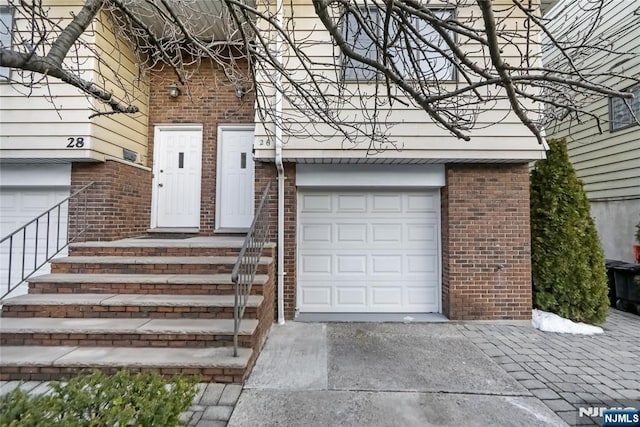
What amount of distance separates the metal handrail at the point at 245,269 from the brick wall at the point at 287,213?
0.35m

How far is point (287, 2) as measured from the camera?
525 cm

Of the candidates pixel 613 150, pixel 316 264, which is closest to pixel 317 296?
pixel 316 264

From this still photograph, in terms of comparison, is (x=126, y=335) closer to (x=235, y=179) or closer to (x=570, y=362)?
(x=235, y=179)

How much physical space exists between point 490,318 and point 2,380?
610 cm

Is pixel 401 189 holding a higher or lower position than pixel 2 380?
higher

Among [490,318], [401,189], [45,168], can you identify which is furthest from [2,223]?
[490,318]

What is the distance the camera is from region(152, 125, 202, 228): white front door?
6.18m

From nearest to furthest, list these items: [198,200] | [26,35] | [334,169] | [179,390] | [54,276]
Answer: [179,390]
[54,276]
[26,35]
[334,169]
[198,200]

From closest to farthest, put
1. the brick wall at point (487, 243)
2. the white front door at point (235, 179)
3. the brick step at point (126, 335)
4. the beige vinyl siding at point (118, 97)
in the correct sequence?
the brick step at point (126, 335), the beige vinyl siding at point (118, 97), the brick wall at point (487, 243), the white front door at point (235, 179)

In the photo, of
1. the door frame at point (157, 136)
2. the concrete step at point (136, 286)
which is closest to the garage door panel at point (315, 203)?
the concrete step at point (136, 286)

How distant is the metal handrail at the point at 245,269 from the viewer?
3248 millimetres

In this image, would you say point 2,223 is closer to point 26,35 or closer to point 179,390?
point 26,35

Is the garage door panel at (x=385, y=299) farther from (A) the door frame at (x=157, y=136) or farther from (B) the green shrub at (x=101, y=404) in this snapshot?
(A) the door frame at (x=157, y=136)

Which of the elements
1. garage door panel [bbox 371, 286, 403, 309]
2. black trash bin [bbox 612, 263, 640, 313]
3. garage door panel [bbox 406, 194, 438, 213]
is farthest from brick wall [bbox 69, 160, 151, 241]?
black trash bin [bbox 612, 263, 640, 313]
